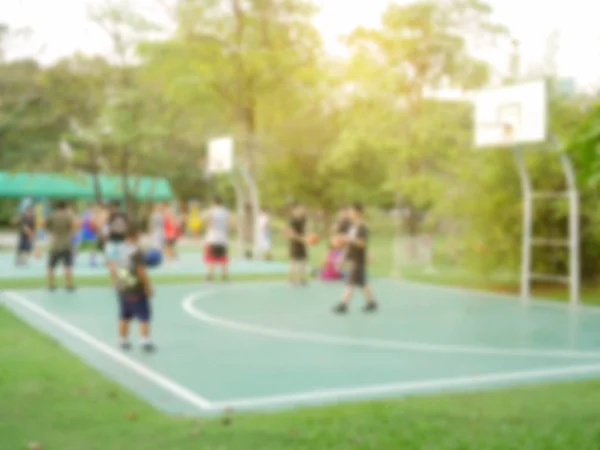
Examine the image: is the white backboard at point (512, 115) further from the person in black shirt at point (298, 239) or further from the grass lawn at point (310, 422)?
the grass lawn at point (310, 422)

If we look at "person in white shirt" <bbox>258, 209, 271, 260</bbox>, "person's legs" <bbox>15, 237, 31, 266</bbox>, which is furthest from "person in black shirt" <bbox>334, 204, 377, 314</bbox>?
"person in white shirt" <bbox>258, 209, 271, 260</bbox>

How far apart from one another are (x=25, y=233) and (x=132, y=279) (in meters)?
14.7

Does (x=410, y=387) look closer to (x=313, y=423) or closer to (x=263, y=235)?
(x=313, y=423)

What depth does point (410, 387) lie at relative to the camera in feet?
27.2

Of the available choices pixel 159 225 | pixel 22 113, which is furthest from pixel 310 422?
pixel 159 225

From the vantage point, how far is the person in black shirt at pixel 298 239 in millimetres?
18766

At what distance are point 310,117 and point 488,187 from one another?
82.7ft

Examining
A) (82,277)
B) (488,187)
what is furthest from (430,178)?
(82,277)

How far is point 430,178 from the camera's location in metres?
28.0

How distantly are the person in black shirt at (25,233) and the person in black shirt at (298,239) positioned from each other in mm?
8061

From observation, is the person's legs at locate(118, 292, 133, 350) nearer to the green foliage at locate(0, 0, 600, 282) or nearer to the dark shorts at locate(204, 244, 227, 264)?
the dark shorts at locate(204, 244, 227, 264)

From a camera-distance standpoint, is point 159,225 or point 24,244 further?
point 159,225

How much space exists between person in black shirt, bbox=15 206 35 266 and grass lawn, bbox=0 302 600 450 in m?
15.4

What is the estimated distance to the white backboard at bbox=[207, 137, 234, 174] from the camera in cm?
2714
